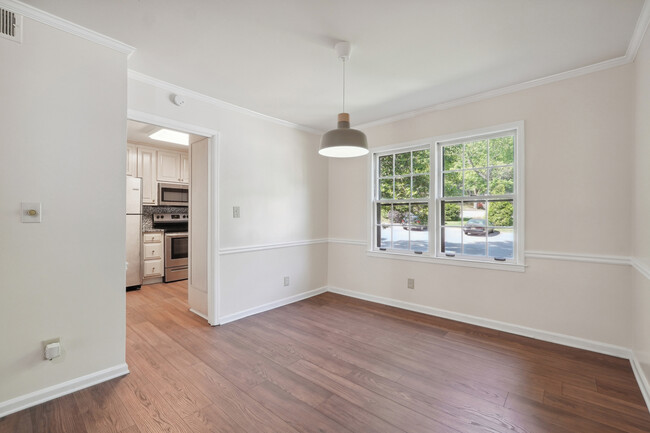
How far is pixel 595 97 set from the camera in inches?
103

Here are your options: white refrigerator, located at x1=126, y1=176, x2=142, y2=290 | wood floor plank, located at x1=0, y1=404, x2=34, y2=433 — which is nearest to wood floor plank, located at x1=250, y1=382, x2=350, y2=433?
wood floor plank, located at x1=0, y1=404, x2=34, y2=433

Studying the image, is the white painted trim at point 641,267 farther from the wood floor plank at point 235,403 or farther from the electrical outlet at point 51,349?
the electrical outlet at point 51,349

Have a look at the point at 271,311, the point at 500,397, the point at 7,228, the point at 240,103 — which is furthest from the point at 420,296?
the point at 7,228

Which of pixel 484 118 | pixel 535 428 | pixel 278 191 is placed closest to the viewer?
pixel 535 428

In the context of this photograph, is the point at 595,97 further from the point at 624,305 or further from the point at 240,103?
the point at 240,103

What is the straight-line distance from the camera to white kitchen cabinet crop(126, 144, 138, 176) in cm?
502

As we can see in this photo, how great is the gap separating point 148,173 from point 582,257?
250 inches

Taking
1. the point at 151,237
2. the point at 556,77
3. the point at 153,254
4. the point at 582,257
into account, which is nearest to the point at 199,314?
the point at 153,254

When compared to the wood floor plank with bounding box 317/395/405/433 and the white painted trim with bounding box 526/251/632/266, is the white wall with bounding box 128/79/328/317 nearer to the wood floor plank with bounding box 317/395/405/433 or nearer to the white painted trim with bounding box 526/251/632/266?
the wood floor plank with bounding box 317/395/405/433

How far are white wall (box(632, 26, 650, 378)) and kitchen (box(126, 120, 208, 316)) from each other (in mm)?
5257

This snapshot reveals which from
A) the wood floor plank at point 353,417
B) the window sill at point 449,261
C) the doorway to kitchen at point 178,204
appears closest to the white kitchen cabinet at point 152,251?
the doorway to kitchen at point 178,204

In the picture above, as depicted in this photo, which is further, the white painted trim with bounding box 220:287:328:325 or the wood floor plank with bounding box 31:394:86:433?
the white painted trim with bounding box 220:287:328:325

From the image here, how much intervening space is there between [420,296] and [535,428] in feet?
6.67

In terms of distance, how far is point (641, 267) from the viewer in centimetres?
211
